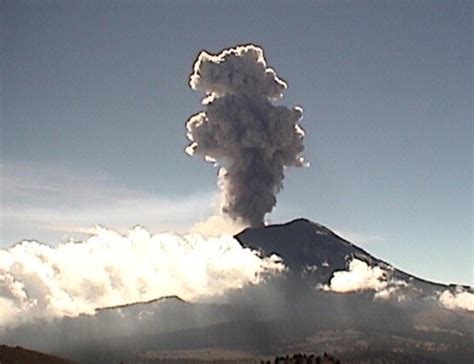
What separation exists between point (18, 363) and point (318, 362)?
171 feet

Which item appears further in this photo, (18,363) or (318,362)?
(318,362)

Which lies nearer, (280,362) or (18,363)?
(18,363)

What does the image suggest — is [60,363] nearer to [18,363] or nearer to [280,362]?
[18,363]

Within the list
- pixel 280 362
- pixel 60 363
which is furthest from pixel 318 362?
pixel 60 363

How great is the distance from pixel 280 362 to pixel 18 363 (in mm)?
46018

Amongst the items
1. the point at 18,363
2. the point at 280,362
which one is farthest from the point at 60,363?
the point at 280,362

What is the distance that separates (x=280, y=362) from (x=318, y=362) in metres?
6.99

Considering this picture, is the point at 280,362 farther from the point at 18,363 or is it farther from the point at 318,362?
the point at 18,363

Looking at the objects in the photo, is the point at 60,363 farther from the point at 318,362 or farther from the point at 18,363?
the point at 318,362

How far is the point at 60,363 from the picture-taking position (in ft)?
413

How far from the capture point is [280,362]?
126875mm

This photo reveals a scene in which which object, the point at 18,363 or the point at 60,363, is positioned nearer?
the point at 18,363

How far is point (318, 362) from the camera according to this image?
12525 cm
